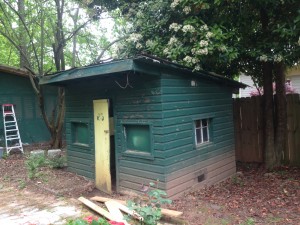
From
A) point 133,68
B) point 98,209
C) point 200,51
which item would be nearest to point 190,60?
point 200,51

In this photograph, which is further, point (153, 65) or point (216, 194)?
point (216, 194)

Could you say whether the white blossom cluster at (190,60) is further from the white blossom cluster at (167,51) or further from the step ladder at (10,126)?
the step ladder at (10,126)

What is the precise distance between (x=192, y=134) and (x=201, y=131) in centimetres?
52

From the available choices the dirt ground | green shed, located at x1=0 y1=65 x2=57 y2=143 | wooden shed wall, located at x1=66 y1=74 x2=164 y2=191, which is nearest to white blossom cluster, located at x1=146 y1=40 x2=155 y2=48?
wooden shed wall, located at x1=66 y1=74 x2=164 y2=191

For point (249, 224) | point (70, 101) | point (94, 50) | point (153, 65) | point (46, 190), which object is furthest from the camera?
point (94, 50)

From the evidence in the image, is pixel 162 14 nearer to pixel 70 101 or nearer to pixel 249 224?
pixel 70 101

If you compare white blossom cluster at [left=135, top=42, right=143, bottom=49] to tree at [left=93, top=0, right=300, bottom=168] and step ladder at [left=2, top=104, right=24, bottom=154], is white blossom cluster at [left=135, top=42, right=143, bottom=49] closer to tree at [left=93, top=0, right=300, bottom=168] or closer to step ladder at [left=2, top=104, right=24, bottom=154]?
tree at [left=93, top=0, right=300, bottom=168]

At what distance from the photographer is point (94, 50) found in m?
14.1

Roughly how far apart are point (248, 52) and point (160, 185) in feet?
10.7

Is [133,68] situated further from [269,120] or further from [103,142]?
[269,120]

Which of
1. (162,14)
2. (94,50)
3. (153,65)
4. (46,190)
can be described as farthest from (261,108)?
(94,50)

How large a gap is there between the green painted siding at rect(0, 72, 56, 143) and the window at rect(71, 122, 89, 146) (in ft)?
19.2

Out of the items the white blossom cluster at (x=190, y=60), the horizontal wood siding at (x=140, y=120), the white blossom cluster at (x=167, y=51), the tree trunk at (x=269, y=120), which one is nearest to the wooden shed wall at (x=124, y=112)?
the horizontal wood siding at (x=140, y=120)

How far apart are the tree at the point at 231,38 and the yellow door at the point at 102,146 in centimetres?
183
